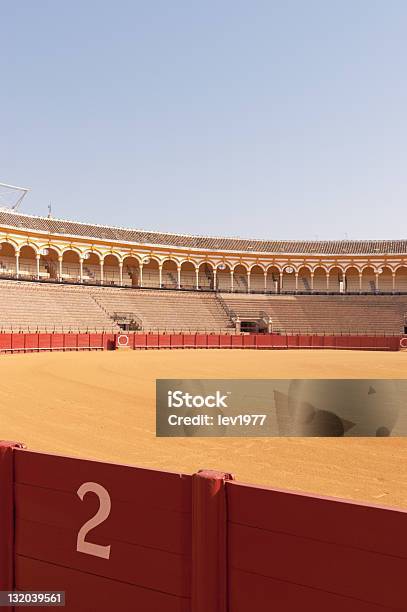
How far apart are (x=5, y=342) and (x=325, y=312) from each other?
29250 millimetres

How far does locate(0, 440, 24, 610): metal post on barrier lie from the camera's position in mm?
2715

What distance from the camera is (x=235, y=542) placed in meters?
2.17

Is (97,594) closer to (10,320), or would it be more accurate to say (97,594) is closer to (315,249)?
(10,320)

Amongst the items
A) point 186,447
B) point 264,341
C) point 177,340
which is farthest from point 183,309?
point 186,447

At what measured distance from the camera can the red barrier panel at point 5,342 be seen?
26.3 m

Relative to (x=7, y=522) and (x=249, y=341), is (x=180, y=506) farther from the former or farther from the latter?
(x=249, y=341)

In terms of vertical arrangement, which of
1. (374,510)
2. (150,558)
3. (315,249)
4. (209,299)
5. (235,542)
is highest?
(315,249)

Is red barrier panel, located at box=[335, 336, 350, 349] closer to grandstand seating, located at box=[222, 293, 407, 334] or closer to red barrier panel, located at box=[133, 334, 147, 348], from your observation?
grandstand seating, located at box=[222, 293, 407, 334]

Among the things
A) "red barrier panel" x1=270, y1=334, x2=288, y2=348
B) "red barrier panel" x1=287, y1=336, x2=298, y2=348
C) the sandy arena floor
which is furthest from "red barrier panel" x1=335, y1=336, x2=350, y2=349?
the sandy arena floor

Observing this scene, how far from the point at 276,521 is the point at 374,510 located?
442 mm

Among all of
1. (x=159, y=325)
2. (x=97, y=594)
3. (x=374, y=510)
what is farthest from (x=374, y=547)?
(x=159, y=325)

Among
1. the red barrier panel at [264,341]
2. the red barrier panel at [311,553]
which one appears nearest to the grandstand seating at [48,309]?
the red barrier panel at [264,341]

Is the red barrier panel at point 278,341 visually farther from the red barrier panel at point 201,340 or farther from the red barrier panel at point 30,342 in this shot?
the red barrier panel at point 30,342

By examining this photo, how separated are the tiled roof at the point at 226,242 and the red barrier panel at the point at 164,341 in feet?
48.5
